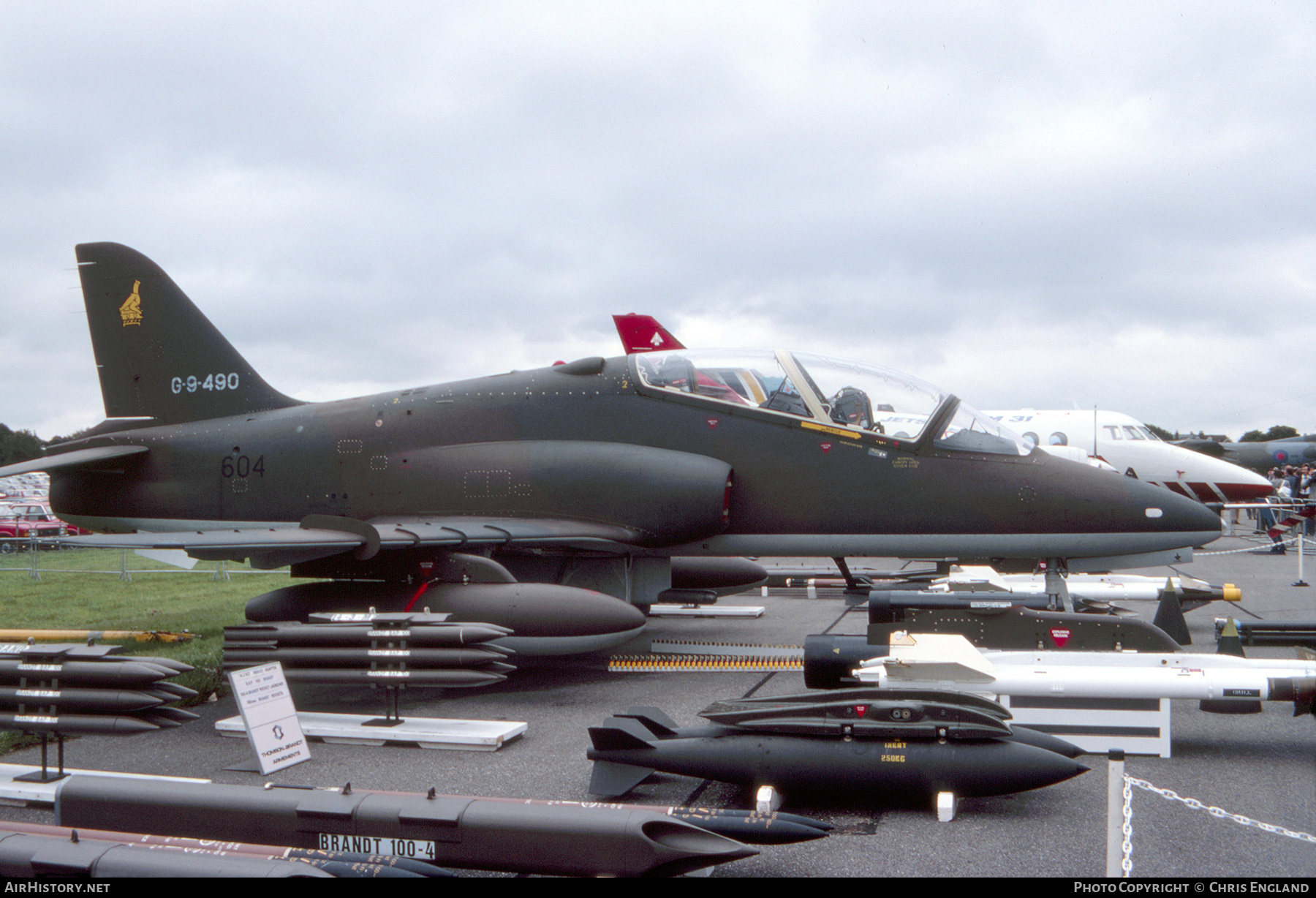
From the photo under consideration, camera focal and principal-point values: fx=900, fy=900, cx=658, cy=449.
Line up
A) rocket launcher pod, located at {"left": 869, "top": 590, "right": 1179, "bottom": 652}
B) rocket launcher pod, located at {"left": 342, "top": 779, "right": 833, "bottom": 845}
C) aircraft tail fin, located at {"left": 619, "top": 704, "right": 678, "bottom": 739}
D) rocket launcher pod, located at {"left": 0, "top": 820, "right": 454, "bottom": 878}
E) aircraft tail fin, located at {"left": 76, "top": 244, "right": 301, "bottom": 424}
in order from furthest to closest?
aircraft tail fin, located at {"left": 76, "top": 244, "right": 301, "bottom": 424}
rocket launcher pod, located at {"left": 869, "top": 590, "right": 1179, "bottom": 652}
aircraft tail fin, located at {"left": 619, "top": 704, "right": 678, "bottom": 739}
rocket launcher pod, located at {"left": 342, "top": 779, "right": 833, "bottom": 845}
rocket launcher pod, located at {"left": 0, "top": 820, "right": 454, "bottom": 878}

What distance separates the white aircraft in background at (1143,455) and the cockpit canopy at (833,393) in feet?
31.9

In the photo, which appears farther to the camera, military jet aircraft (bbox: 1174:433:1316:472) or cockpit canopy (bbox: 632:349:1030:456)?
military jet aircraft (bbox: 1174:433:1316:472)

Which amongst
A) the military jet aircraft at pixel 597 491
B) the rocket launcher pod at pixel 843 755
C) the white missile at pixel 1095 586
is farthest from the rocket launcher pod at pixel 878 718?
the white missile at pixel 1095 586

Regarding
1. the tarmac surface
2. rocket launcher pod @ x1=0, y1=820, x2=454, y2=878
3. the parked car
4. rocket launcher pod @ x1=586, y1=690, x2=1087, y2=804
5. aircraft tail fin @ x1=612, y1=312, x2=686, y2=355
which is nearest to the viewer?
rocket launcher pod @ x1=0, y1=820, x2=454, y2=878

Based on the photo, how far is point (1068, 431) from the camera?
2036 centimetres

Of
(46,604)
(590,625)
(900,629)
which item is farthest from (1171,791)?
(46,604)

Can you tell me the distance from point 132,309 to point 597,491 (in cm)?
630

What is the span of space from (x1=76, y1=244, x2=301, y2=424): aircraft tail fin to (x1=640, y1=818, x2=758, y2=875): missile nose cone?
8370 millimetres

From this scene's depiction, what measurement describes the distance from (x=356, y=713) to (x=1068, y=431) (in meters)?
18.0

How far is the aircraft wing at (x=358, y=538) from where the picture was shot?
22.5ft

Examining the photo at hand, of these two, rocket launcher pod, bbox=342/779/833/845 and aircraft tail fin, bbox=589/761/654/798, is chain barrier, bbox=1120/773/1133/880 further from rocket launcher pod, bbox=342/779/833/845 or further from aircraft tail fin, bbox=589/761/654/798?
aircraft tail fin, bbox=589/761/654/798

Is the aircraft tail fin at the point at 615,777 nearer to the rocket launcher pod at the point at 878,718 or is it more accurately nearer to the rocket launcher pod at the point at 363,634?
the rocket launcher pod at the point at 878,718

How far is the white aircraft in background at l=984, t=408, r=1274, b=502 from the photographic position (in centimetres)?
1830

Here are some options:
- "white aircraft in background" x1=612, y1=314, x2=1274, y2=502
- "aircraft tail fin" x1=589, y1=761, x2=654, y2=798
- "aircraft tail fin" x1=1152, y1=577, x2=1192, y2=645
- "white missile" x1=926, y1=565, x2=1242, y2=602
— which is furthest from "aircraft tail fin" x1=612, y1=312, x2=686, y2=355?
"aircraft tail fin" x1=589, y1=761, x2=654, y2=798
